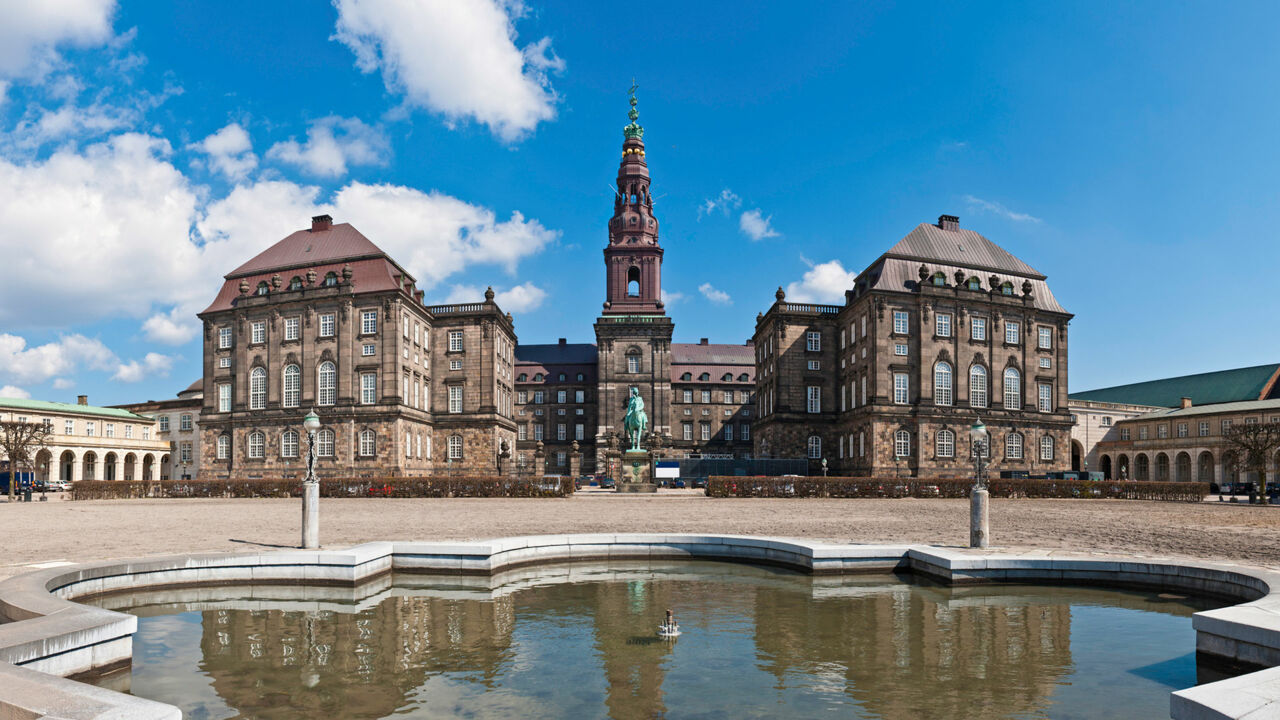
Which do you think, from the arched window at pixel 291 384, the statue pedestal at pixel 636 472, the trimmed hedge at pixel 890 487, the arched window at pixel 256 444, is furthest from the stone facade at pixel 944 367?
the arched window at pixel 256 444

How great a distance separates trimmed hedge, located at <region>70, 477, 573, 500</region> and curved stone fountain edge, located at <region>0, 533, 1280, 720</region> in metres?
27.4

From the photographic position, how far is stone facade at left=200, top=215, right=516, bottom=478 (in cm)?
6538

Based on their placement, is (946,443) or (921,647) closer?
(921,647)

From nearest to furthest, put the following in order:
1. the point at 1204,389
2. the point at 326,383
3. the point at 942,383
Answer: the point at 942,383
the point at 326,383
the point at 1204,389

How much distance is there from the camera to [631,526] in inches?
968

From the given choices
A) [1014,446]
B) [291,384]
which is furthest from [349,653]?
[1014,446]

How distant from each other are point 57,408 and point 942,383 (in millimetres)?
86895

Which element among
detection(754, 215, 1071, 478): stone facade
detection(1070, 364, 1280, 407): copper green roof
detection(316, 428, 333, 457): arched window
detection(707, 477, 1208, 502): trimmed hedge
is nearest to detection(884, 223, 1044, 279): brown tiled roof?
detection(754, 215, 1071, 478): stone facade

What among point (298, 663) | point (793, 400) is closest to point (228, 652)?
point (298, 663)

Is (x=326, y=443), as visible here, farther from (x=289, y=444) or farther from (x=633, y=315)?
(x=633, y=315)

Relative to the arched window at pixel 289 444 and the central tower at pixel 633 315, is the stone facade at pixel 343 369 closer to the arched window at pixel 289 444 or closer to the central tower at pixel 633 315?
the arched window at pixel 289 444

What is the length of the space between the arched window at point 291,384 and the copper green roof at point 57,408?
29.0 meters

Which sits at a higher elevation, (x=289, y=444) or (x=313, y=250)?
(x=313, y=250)

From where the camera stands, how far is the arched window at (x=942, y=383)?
64812mm
